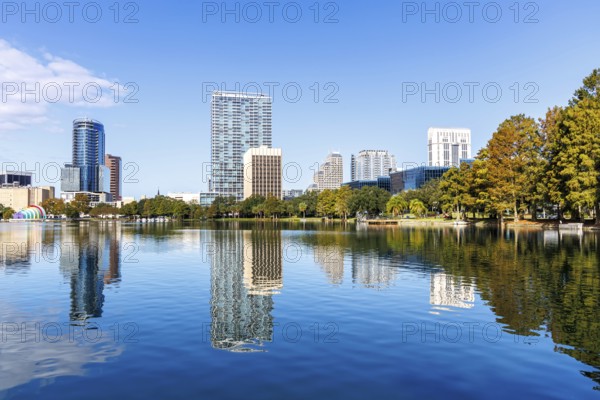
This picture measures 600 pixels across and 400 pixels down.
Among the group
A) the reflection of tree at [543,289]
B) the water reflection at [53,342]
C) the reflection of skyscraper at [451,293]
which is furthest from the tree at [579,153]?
the water reflection at [53,342]

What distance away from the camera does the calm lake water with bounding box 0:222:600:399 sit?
11.1m

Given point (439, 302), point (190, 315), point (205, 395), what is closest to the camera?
point (205, 395)

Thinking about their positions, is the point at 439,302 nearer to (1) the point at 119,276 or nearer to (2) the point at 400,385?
(2) the point at 400,385

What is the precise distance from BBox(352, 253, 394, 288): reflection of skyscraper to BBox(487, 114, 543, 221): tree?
63829 mm

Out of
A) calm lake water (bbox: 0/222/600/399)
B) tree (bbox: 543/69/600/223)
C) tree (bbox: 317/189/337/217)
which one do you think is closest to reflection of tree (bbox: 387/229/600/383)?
calm lake water (bbox: 0/222/600/399)

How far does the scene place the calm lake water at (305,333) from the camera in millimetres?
11070

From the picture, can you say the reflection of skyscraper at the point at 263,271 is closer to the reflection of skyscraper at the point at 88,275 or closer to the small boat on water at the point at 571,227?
the reflection of skyscraper at the point at 88,275

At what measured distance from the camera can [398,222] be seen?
13662cm

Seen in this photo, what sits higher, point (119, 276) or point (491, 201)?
point (491, 201)

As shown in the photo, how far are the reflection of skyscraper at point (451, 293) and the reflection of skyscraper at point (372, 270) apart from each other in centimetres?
293

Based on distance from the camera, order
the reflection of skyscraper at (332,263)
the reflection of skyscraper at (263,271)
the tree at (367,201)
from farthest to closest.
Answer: the tree at (367,201), the reflection of skyscraper at (332,263), the reflection of skyscraper at (263,271)

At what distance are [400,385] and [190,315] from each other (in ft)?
34.4

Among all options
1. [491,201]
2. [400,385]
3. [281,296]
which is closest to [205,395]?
[400,385]

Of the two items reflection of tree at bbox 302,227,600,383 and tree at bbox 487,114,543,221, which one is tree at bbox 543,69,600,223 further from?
reflection of tree at bbox 302,227,600,383
